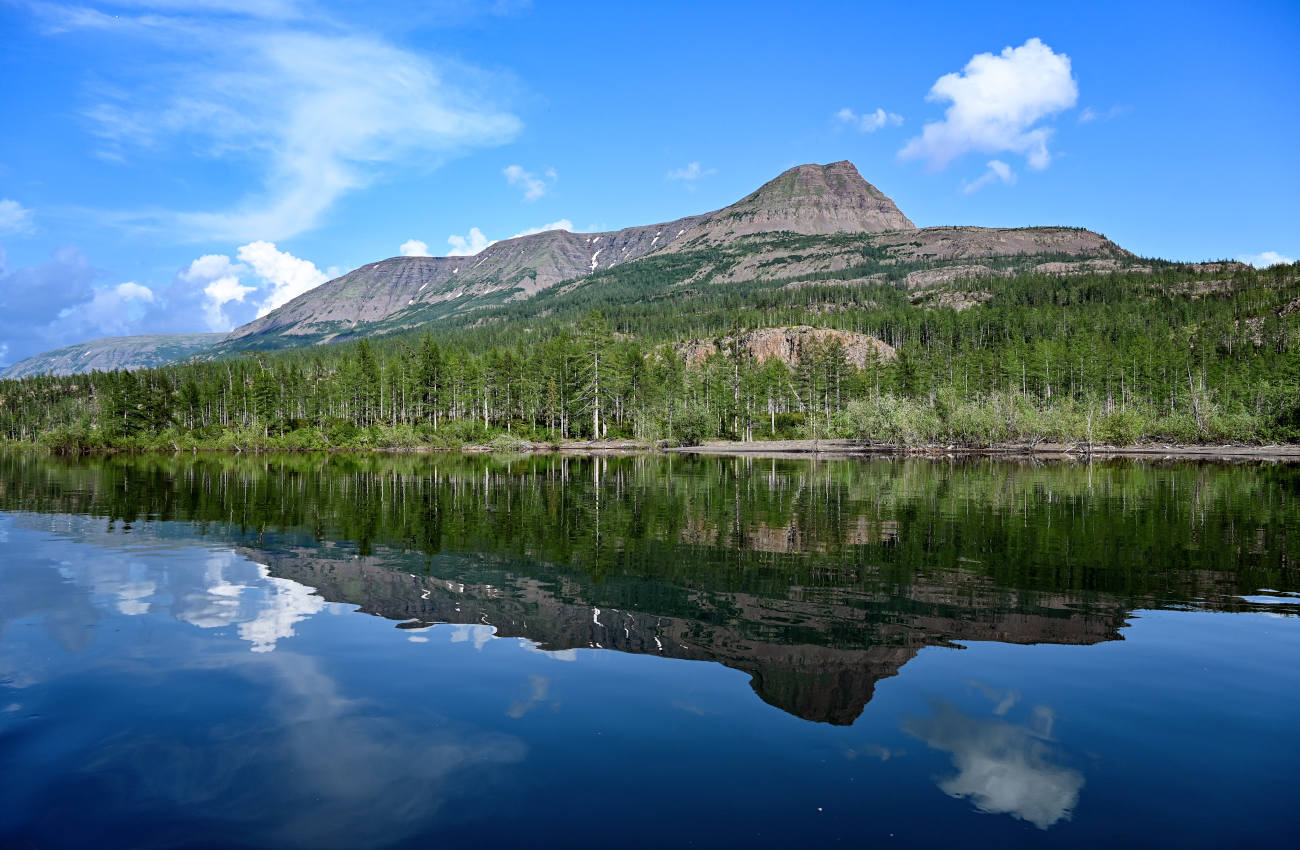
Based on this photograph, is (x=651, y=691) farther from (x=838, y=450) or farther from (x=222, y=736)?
(x=838, y=450)

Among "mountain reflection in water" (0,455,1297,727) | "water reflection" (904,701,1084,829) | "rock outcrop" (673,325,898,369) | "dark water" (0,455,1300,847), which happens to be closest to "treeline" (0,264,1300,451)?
"rock outcrop" (673,325,898,369)

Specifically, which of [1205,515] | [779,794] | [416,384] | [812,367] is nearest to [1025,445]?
[812,367]

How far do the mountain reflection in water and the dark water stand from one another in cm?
11

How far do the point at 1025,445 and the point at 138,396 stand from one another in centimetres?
14299

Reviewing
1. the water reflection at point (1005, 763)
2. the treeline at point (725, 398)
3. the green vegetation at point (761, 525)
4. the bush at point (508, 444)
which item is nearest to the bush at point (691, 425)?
the treeline at point (725, 398)

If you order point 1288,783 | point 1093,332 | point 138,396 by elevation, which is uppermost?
point 1093,332

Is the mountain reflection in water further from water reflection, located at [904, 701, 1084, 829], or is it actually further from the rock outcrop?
the rock outcrop

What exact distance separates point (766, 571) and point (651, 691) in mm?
8611

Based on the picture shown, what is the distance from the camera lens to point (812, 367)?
140000 millimetres

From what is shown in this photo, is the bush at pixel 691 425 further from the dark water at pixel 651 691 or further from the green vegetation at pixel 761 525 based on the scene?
the dark water at pixel 651 691

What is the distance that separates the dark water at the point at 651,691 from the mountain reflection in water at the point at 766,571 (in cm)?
11

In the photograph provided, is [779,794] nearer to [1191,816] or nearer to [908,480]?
[1191,816]

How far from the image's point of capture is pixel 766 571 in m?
18.4

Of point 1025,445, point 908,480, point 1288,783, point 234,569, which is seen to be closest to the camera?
point 1288,783
